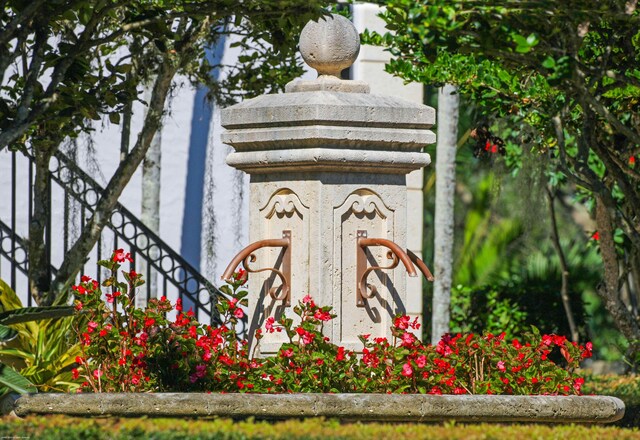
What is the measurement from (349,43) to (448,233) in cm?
571

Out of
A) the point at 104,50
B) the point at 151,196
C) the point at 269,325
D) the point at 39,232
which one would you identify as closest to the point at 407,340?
the point at 269,325

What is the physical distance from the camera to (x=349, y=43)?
6.61 m

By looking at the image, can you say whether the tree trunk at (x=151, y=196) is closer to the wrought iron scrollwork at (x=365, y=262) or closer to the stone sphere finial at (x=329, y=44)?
the stone sphere finial at (x=329, y=44)

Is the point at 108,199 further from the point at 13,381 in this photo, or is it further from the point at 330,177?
the point at 13,381

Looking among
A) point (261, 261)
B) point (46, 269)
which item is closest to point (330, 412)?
point (261, 261)

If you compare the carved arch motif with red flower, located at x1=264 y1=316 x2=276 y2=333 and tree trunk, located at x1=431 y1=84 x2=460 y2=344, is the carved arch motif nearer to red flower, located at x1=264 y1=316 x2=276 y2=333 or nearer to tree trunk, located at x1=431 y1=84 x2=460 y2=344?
red flower, located at x1=264 y1=316 x2=276 y2=333

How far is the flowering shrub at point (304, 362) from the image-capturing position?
5.96 meters

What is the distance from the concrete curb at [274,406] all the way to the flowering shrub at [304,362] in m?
0.49

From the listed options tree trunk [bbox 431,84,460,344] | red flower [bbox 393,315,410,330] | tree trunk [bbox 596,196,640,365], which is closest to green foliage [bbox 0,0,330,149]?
red flower [bbox 393,315,410,330]

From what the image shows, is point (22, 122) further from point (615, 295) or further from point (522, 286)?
point (522, 286)

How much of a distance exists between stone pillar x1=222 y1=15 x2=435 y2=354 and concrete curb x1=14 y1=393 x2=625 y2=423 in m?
1.06

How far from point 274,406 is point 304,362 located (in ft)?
2.08

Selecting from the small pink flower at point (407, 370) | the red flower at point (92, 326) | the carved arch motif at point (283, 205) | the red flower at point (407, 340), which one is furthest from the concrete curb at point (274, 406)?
the carved arch motif at point (283, 205)

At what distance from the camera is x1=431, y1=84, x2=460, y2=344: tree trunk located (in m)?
11.9
